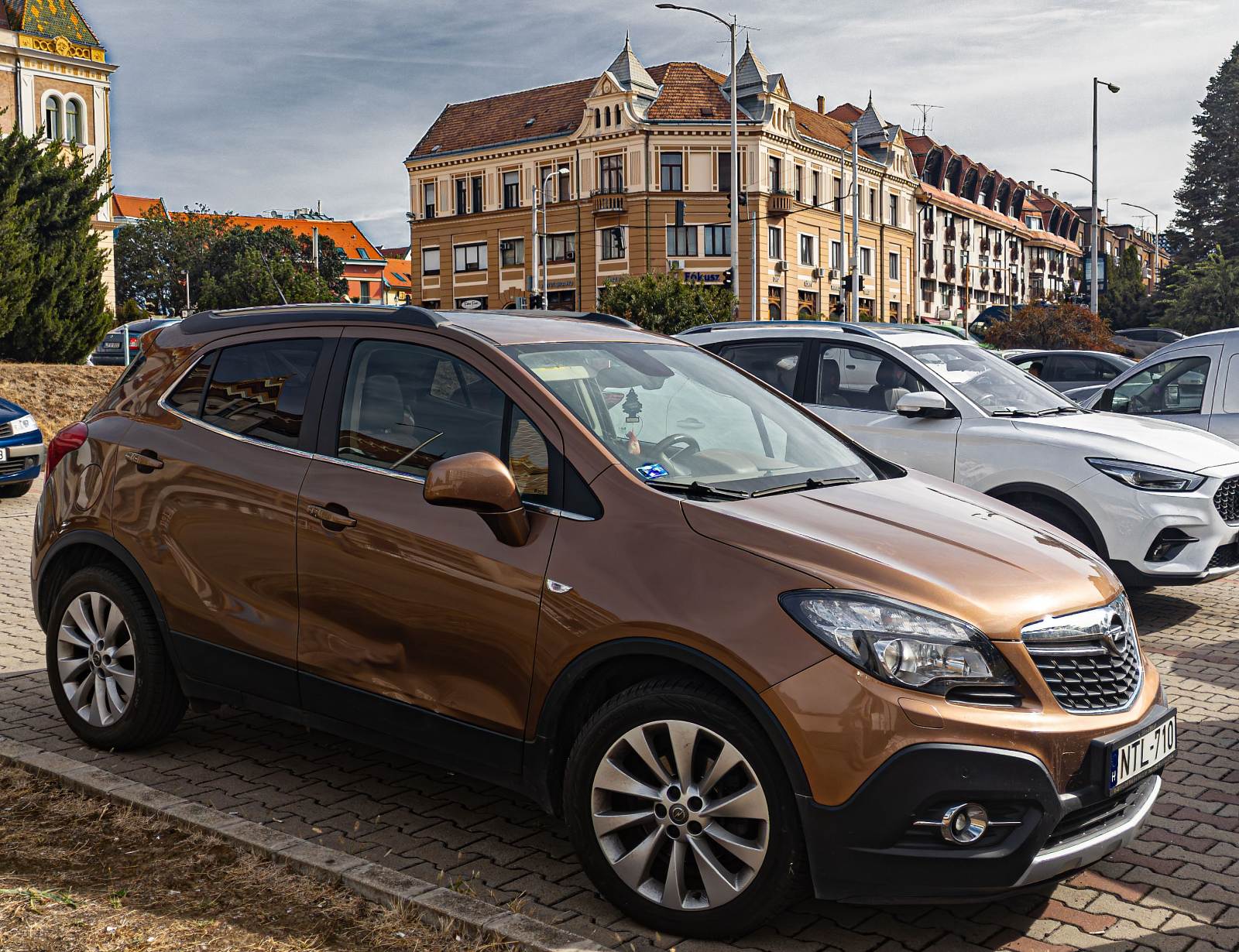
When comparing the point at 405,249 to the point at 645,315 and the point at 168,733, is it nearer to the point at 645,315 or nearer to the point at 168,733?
the point at 645,315

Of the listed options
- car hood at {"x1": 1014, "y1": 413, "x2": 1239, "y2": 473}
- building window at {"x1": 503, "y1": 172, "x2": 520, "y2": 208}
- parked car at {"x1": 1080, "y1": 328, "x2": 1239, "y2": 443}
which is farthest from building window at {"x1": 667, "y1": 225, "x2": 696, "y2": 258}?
car hood at {"x1": 1014, "y1": 413, "x2": 1239, "y2": 473}

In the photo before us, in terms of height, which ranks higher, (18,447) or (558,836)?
(18,447)

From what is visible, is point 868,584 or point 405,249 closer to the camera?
point 868,584

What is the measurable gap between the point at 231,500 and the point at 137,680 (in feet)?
2.96

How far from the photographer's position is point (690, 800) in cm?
344

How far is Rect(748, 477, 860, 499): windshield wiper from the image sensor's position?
3937 mm

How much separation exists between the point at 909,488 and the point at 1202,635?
13.5ft

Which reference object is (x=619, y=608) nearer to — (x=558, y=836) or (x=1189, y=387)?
(x=558, y=836)

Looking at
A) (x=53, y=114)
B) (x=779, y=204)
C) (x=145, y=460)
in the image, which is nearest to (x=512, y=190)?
(x=779, y=204)

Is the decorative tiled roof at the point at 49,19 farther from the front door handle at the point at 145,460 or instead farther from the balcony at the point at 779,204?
the front door handle at the point at 145,460

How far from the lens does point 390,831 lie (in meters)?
4.35

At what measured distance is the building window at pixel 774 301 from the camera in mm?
65312

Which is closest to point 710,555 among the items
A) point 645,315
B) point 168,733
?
point 168,733

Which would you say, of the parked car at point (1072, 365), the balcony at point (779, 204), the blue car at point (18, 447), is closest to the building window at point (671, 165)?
the balcony at point (779, 204)
